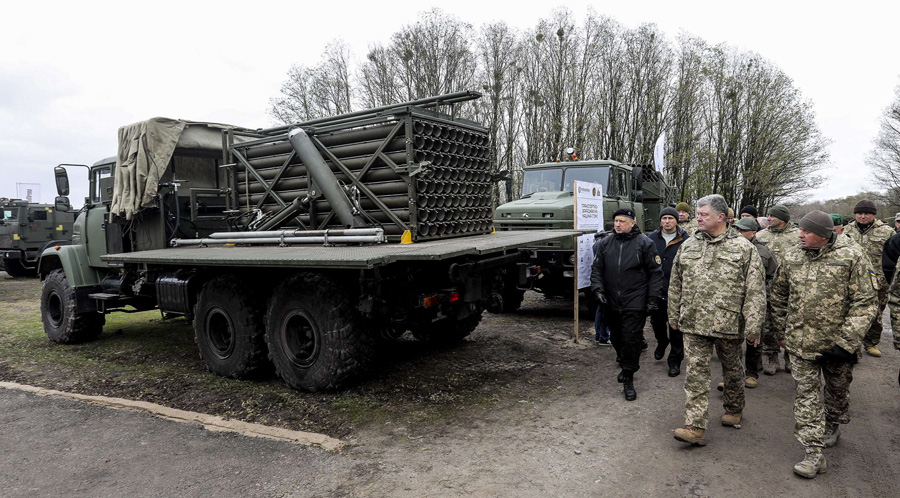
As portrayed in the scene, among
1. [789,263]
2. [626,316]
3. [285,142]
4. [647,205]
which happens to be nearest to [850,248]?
[789,263]

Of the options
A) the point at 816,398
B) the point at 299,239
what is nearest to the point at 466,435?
the point at 816,398

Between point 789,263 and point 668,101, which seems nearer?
point 789,263

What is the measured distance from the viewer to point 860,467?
3.63 metres

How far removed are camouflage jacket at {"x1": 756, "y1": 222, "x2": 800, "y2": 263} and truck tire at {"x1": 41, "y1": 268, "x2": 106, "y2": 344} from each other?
9.13 metres

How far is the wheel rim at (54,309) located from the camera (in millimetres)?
8180

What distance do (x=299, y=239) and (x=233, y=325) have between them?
114cm

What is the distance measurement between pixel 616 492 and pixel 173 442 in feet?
10.9

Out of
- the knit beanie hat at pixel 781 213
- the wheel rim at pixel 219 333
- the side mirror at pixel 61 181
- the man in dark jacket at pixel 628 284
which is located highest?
the side mirror at pixel 61 181

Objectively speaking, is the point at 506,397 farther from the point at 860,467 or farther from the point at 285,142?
the point at 285,142

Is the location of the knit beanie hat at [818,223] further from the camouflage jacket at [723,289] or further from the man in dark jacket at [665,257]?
the man in dark jacket at [665,257]

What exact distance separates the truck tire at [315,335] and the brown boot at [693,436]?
9.05 feet

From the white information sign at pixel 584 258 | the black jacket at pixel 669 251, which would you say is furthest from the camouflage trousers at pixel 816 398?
the white information sign at pixel 584 258

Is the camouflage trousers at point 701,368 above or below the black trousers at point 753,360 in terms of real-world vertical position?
above

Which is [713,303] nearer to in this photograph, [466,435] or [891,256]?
[891,256]
